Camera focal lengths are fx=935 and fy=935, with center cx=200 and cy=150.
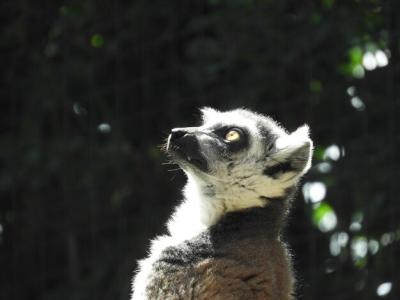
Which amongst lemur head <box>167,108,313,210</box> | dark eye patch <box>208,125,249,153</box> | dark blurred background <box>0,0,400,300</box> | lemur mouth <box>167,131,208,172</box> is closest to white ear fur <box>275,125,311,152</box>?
lemur head <box>167,108,313,210</box>

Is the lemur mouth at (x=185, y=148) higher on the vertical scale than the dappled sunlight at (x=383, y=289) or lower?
higher

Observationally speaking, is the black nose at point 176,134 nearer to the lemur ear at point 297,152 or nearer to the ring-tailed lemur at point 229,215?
the ring-tailed lemur at point 229,215

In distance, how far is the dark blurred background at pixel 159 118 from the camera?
19.0ft

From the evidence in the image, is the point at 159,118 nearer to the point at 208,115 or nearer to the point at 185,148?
the point at 208,115

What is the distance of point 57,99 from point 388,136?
102 inches

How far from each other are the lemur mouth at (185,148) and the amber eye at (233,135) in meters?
0.18

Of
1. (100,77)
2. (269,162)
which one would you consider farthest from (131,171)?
(269,162)

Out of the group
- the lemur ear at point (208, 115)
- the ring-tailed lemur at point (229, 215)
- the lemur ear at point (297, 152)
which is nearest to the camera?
the ring-tailed lemur at point (229, 215)

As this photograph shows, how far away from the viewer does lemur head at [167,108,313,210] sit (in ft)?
13.1

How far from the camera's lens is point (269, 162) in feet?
13.5

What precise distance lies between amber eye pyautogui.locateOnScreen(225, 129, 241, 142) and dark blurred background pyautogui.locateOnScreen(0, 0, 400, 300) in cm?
184

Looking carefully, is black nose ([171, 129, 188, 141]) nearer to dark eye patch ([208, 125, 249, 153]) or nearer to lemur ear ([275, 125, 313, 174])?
dark eye patch ([208, 125, 249, 153])

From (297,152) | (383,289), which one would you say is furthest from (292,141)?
(383,289)

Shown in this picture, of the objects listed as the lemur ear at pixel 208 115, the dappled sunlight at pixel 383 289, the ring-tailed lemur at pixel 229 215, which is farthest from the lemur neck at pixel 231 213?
the dappled sunlight at pixel 383 289
